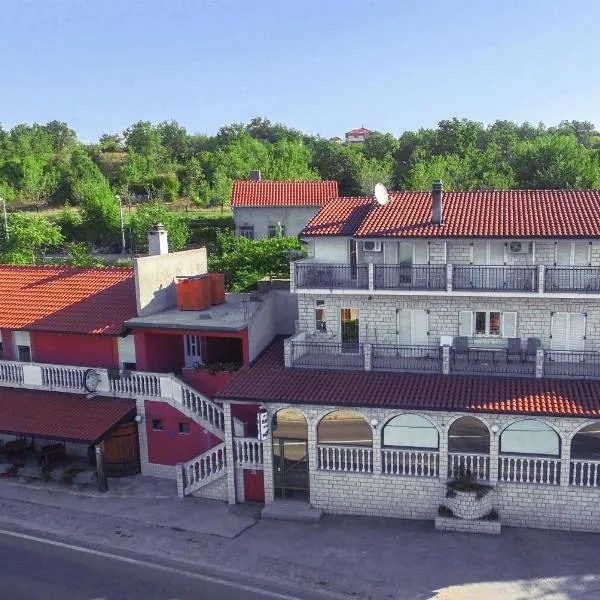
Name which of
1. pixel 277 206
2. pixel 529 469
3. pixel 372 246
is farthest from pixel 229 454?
pixel 277 206

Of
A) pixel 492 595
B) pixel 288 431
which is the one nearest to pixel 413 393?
pixel 288 431

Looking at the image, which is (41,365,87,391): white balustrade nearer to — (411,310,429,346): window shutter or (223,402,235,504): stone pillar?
(223,402,235,504): stone pillar

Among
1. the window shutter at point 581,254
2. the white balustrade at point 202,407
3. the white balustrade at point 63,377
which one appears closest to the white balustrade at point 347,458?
the white balustrade at point 202,407

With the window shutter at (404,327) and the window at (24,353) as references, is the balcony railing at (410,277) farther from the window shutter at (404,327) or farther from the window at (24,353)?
the window at (24,353)

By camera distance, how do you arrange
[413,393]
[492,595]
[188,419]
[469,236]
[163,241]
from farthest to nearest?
[163,241], [188,419], [469,236], [413,393], [492,595]

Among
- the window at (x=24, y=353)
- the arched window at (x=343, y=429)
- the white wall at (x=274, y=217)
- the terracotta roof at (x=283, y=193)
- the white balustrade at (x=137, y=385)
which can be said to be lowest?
the arched window at (x=343, y=429)

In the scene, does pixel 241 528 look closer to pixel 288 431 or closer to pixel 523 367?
pixel 288 431
